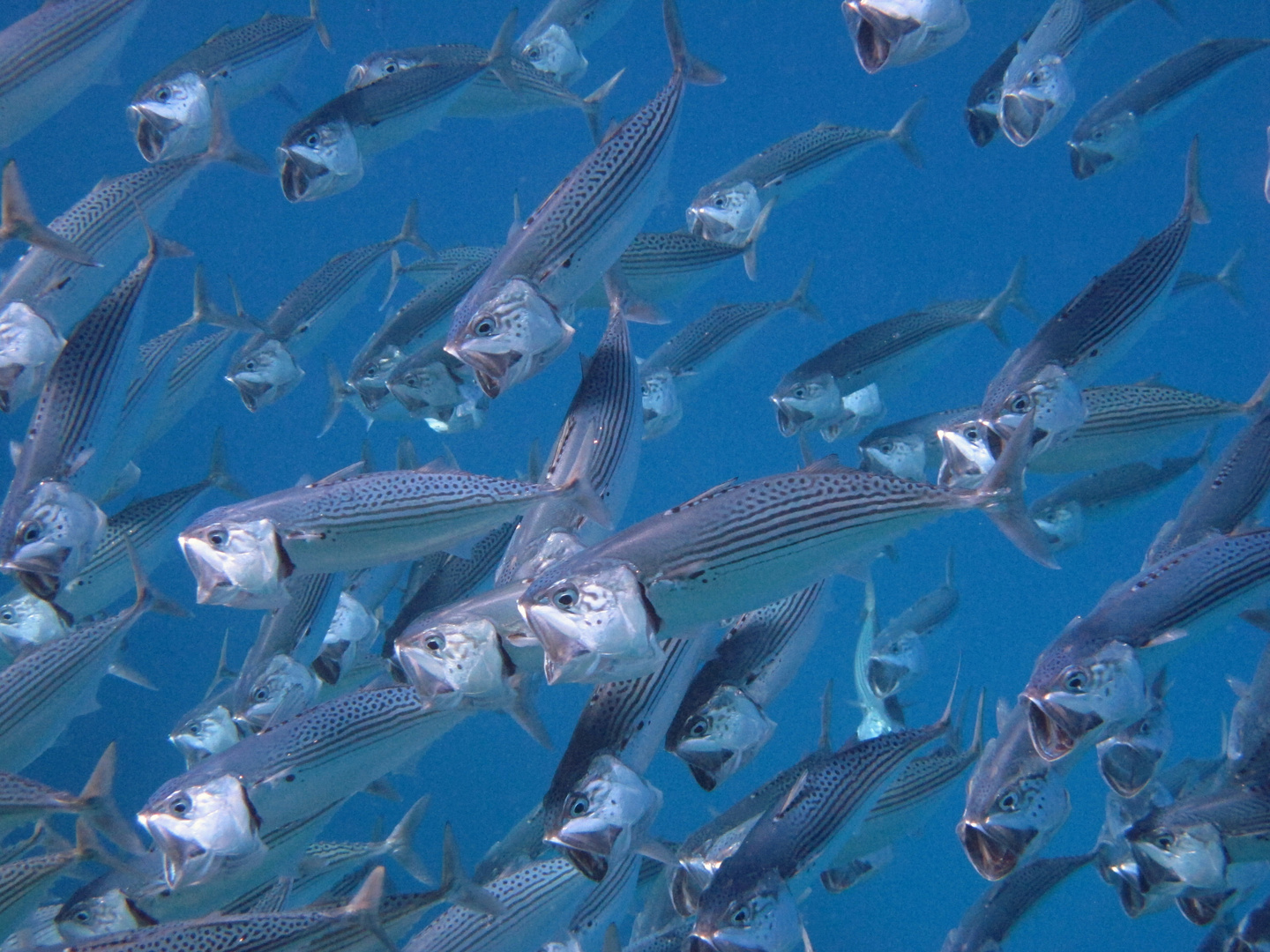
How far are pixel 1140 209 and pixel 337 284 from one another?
36.9ft

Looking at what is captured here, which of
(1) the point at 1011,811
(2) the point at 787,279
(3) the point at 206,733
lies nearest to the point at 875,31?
(1) the point at 1011,811

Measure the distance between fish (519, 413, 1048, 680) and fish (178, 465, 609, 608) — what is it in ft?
1.83

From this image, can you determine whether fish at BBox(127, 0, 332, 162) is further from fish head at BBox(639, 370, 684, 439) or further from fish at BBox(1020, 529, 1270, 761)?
fish at BBox(1020, 529, 1270, 761)

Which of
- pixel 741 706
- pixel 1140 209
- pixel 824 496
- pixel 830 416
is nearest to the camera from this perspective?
pixel 824 496

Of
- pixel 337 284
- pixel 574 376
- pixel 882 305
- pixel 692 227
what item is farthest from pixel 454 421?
pixel 882 305

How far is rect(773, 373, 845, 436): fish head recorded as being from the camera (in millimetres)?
4574

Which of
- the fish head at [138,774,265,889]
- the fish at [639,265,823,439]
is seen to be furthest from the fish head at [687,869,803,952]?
the fish at [639,265,823,439]

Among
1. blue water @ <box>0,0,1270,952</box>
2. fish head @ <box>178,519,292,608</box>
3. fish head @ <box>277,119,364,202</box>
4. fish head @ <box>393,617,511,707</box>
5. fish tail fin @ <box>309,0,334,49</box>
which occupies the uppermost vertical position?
fish tail fin @ <box>309,0,334,49</box>

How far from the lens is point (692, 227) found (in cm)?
467

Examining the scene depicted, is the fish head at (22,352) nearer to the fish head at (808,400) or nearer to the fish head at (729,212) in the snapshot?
the fish head at (729,212)

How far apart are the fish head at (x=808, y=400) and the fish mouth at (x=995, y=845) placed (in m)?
2.33

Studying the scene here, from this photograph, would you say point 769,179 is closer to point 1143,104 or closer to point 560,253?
point 1143,104

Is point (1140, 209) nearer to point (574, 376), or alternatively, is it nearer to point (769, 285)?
point (769, 285)

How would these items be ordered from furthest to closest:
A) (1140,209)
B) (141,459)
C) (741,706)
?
(141,459), (1140,209), (741,706)
